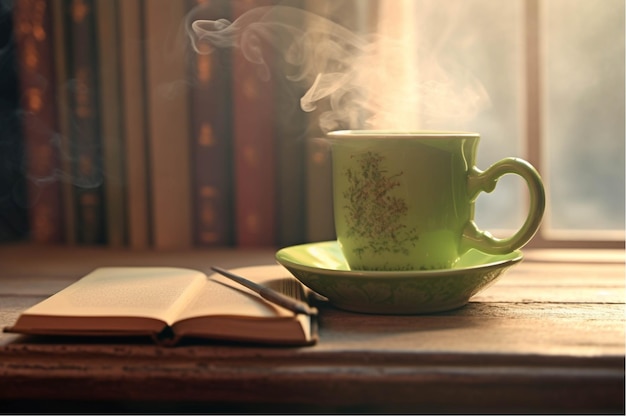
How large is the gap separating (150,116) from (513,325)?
92 centimetres

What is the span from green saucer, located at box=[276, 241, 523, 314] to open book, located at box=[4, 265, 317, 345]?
33mm

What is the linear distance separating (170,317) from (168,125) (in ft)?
2.69

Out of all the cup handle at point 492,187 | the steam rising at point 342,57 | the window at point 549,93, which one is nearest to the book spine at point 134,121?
the steam rising at point 342,57

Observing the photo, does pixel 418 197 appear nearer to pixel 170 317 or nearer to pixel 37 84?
pixel 170 317

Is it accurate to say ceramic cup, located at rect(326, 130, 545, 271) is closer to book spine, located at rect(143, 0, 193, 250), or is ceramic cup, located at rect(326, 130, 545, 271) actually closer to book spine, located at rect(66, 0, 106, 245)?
book spine, located at rect(143, 0, 193, 250)

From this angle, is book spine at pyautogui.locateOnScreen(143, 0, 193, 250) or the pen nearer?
the pen

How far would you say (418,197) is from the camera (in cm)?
71

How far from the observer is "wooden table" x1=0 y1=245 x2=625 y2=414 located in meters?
0.57

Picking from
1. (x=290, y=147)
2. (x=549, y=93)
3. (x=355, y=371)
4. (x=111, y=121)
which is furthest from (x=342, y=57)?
(x=549, y=93)

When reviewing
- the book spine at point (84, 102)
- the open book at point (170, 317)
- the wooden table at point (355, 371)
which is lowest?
the wooden table at point (355, 371)

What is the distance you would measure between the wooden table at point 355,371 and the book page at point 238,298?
0.09ft

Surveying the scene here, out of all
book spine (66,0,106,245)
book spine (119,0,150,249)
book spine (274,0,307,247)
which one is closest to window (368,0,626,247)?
book spine (274,0,307,247)

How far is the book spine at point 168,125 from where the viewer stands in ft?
4.54

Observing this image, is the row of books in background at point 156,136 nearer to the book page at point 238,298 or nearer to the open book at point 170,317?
the book page at point 238,298
